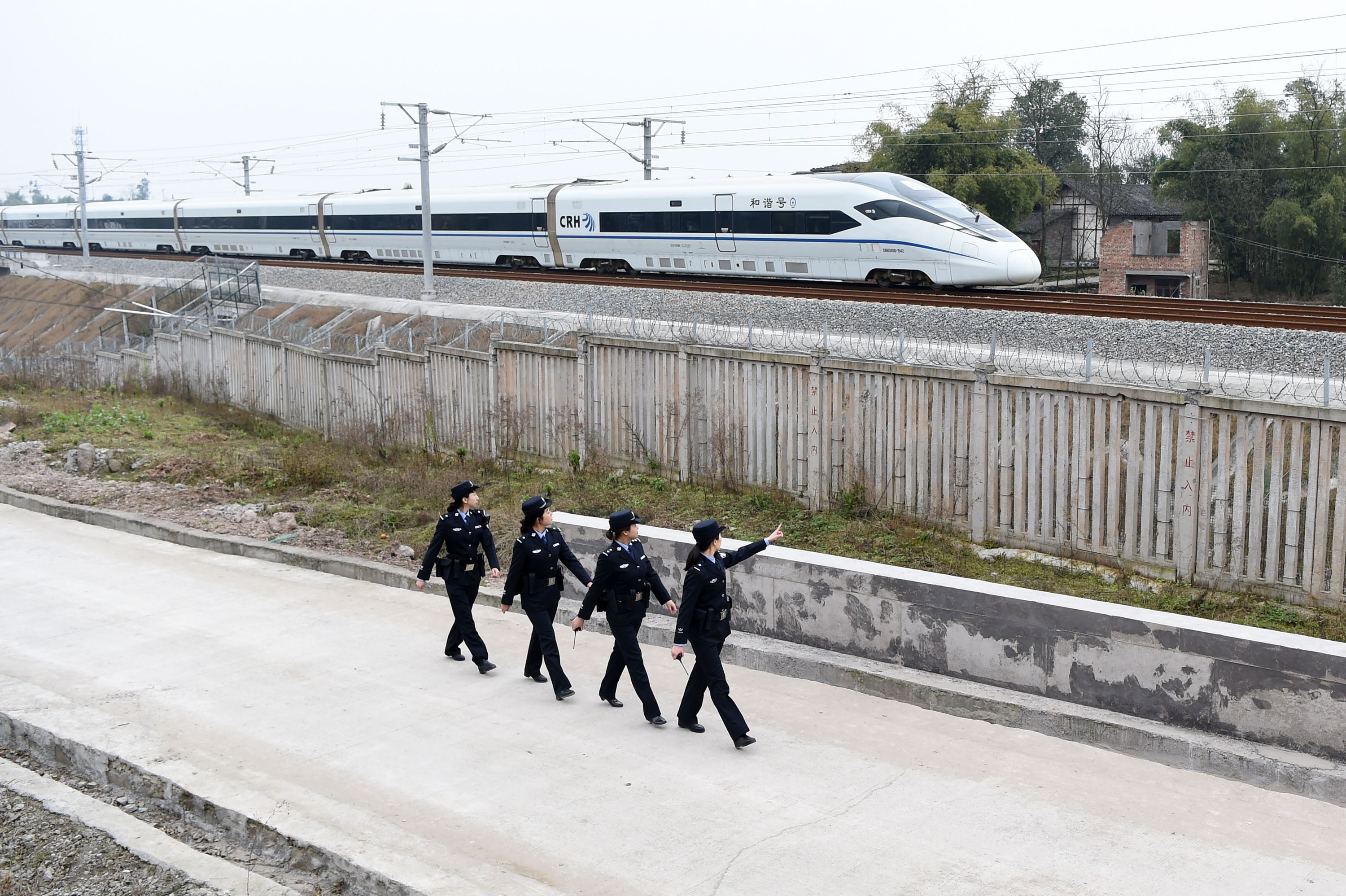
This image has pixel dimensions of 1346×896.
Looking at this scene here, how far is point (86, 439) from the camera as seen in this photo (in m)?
18.3

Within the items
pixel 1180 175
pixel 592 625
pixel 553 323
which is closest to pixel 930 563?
pixel 592 625

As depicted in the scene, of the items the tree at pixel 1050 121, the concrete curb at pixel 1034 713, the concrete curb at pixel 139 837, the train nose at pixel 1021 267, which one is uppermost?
the tree at pixel 1050 121

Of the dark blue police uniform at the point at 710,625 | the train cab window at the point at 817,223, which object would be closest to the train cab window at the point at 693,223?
the train cab window at the point at 817,223

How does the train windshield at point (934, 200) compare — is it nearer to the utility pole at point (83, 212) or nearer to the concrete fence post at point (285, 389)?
the concrete fence post at point (285, 389)

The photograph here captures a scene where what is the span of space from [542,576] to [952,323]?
1015 centimetres

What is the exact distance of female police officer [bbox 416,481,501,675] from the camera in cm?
891

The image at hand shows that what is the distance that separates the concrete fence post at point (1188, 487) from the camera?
335 inches

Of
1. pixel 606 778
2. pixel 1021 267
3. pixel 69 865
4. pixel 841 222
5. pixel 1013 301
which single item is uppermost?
pixel 841 222

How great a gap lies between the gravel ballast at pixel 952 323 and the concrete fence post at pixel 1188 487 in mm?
1173

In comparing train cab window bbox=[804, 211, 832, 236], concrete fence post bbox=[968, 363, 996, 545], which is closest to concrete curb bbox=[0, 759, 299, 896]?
concrete fence post bbox=[968, 363, 996, 545]

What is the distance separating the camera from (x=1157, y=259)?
48.2m

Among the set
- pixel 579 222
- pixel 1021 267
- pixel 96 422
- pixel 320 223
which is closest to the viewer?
pixel 96 422

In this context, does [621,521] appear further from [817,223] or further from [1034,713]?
[817,223]

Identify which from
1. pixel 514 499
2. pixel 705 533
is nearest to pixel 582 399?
pixel 514 499
